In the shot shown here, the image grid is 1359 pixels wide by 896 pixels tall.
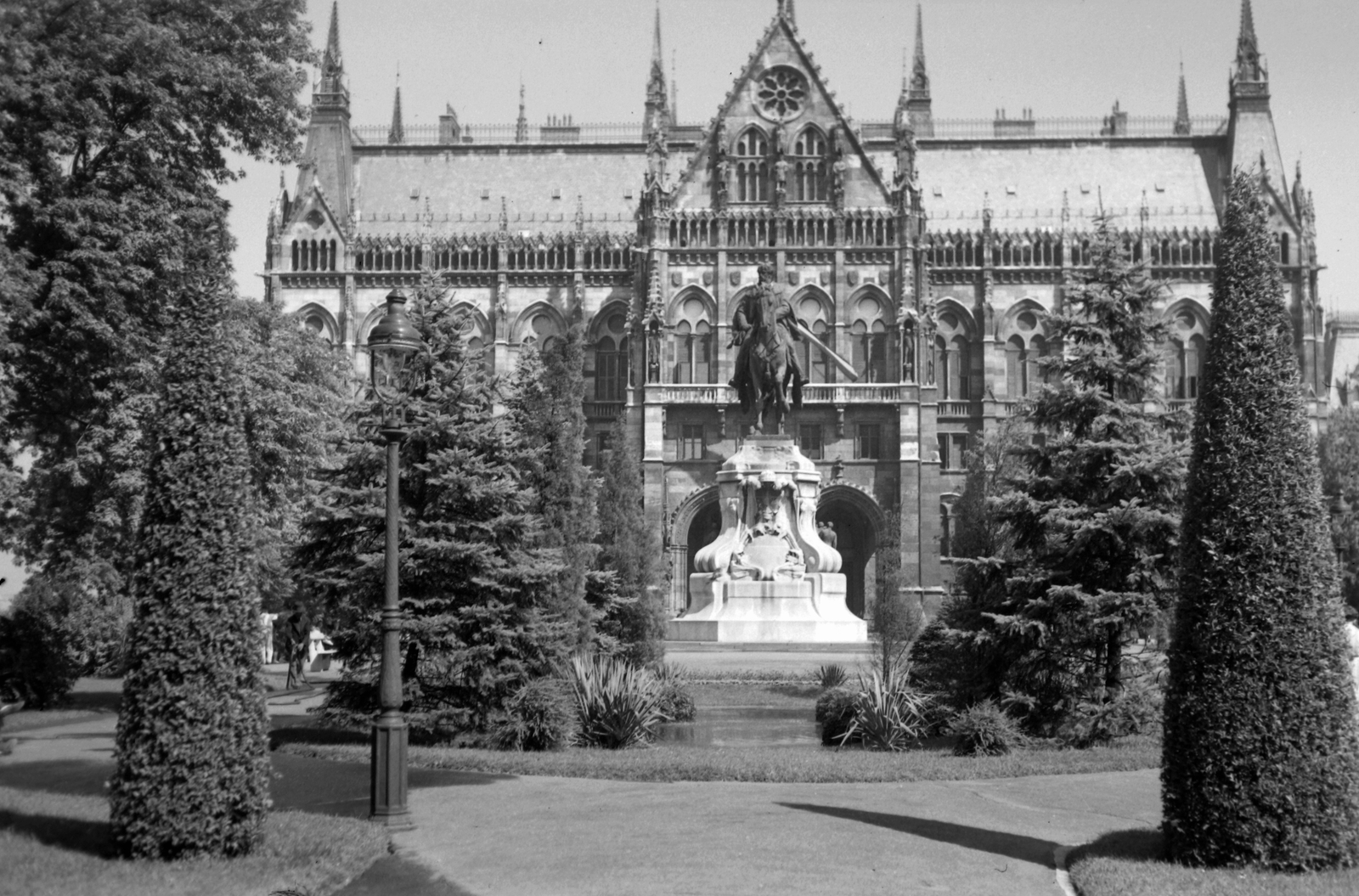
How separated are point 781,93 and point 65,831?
70.0 meters

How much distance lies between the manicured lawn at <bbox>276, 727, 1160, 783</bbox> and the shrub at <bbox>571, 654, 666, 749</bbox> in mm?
458

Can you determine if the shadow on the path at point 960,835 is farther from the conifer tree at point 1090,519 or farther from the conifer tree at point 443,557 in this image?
the conifer tree at point 443,557

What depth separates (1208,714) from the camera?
12.2 m

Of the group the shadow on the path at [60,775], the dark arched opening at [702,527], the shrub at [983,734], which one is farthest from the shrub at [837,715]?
the dark arched opening at [702,527]

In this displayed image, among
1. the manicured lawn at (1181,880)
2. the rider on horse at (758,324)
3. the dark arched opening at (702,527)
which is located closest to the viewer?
the manicured lawn at (1181,880)

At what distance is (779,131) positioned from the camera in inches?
3059

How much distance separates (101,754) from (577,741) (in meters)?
6.54

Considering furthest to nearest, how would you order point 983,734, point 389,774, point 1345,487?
point 1345,487 < point 983,734 < point 389,774

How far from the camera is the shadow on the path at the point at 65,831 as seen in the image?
12.7 meters

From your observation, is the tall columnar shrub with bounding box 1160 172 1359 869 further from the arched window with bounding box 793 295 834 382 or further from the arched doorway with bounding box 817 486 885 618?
the arched window with bounding box 793 295 834 382

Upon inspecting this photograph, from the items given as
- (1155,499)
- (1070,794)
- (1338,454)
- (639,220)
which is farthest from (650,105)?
(1070,794)

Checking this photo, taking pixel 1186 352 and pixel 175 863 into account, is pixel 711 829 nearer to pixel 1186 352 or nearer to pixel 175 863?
pixel 175 863

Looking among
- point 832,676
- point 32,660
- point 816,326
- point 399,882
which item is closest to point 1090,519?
point 832,676

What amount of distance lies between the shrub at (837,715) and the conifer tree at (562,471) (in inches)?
176
